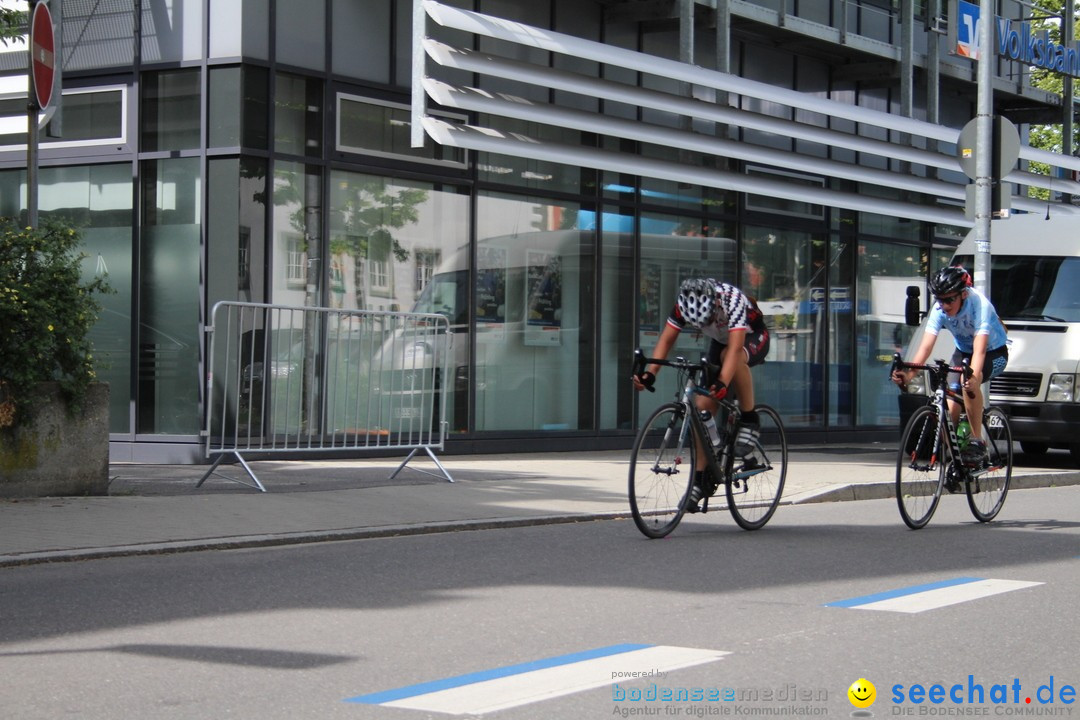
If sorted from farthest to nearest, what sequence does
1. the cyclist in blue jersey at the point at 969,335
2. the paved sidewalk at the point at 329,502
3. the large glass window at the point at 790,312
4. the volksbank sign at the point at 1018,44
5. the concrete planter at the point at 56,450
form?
the volksbank sign at the point at 1018,44 < the large glass window at the point at 790,312 < the concrete planter at the point at 56,450 < the cyclist in blue jersey at the point at 969,335 < the paved sidewalk at the point at 329,502

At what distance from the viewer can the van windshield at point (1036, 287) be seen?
1684cm

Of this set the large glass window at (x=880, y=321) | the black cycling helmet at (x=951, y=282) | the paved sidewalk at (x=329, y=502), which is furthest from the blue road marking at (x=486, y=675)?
the large glass window at (x=880, y=321)

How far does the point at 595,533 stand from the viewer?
9.95 m

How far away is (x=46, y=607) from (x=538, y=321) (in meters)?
11.9

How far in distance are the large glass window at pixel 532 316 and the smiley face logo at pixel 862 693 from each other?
41.8ft

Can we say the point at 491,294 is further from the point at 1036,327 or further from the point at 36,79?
the point at 36,79

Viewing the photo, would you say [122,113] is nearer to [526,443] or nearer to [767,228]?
[526,443]

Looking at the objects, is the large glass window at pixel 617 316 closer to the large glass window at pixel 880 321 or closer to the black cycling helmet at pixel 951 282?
the large glass window at pixel 880 321

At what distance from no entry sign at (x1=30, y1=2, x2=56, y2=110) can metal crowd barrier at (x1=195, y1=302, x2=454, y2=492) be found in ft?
7.33

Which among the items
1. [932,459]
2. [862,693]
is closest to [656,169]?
[932,459]

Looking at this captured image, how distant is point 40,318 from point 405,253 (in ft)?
22.2

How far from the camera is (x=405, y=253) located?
669 inches

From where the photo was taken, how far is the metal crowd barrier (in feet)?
38.6

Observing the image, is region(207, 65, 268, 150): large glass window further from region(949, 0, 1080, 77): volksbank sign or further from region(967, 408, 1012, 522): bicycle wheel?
region(949, 0, 1080, 77): volksbank sign
